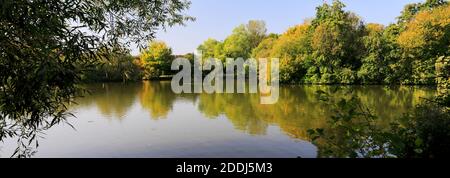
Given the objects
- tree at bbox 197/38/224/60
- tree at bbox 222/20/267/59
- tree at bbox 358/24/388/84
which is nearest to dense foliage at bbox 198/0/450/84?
tree at bbox 358/24/388/84

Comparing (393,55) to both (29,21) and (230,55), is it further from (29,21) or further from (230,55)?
(29,21)

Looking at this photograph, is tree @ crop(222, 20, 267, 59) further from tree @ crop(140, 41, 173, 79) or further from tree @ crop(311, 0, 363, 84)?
tree @ crop(311, 0, 363, 84)

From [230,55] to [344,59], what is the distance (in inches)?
719

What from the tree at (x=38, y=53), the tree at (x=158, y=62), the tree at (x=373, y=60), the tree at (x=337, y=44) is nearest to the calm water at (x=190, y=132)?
the tree at (x=38, y=53)

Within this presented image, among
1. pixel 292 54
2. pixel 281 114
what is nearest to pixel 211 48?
pixel 292 54

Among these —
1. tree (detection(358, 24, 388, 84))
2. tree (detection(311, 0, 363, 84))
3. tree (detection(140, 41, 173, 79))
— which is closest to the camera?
tree (detection(358, 24, 388, 84))

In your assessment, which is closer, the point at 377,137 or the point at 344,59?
the point at 377,137

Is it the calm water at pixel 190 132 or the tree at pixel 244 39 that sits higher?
the tree at pixel 244 39

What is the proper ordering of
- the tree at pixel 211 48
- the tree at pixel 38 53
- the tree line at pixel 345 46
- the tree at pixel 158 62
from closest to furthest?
1. the tree at pixel 38 53
2. the tree line at pixel 345 46
3. the tree at pixel 158 62
4. the tree at pixel 211 48

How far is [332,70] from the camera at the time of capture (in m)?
39.9

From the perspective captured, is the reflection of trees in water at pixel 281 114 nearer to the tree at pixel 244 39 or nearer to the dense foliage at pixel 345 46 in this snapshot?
the dense foliage at pixel 345 46

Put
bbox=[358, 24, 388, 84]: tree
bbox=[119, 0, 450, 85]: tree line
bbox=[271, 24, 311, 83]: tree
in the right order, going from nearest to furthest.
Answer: bbox=[119, 0, 450, 85]: tree line < bbox=[358, 24, 388, 84]: tree < bbox=[271, 24, 311, 83]: tree

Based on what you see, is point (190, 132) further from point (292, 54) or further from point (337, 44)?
point (292, 54)
